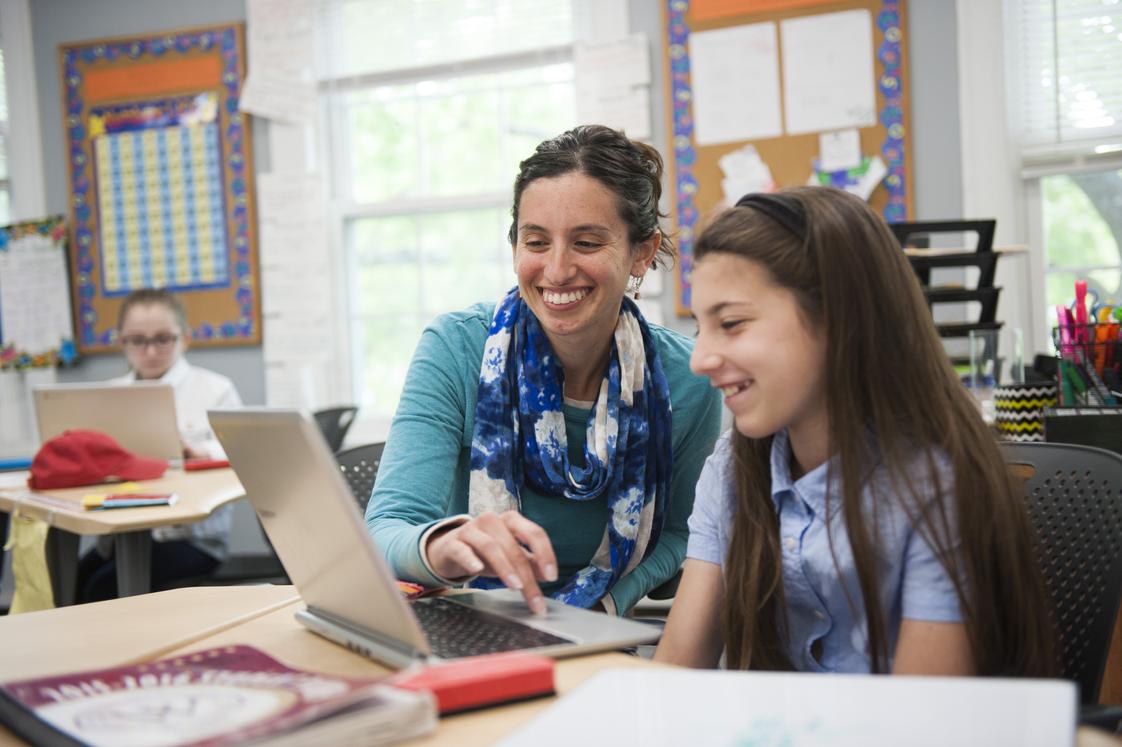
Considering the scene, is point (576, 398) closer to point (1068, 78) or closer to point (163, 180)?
point (1068, 78)

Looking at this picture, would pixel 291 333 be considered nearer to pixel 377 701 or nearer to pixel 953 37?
pixel 953 37

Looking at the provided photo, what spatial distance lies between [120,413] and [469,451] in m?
1.53

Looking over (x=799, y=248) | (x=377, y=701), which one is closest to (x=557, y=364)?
(x=799, y=248)

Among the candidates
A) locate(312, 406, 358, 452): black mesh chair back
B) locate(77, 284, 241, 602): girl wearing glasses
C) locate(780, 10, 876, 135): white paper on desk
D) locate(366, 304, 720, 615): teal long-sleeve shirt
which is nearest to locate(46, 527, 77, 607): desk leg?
locate(77, 284, 241, 602): girl wearing glasses

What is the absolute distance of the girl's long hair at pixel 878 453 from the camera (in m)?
1.01

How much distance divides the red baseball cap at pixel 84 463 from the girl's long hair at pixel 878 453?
1.93m

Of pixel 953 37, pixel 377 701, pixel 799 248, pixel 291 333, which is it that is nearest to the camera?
pixel 377 701

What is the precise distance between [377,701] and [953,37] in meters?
3.27

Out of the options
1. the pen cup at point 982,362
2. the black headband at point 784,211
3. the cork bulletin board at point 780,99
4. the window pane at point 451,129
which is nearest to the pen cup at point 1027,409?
the pen cup at point 982,362

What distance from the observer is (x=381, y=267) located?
4148mm

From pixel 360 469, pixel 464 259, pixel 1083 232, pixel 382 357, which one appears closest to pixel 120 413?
pixel 360 469

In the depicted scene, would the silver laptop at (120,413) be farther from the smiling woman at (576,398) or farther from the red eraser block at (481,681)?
the red eraser block at (481,681)

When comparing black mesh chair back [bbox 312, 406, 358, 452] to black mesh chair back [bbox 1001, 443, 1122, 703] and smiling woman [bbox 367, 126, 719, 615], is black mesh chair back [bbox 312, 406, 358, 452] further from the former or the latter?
black mesh chair back [bbox 1001, 443, 1122, 703]

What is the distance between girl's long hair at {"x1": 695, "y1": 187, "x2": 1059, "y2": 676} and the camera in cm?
101
